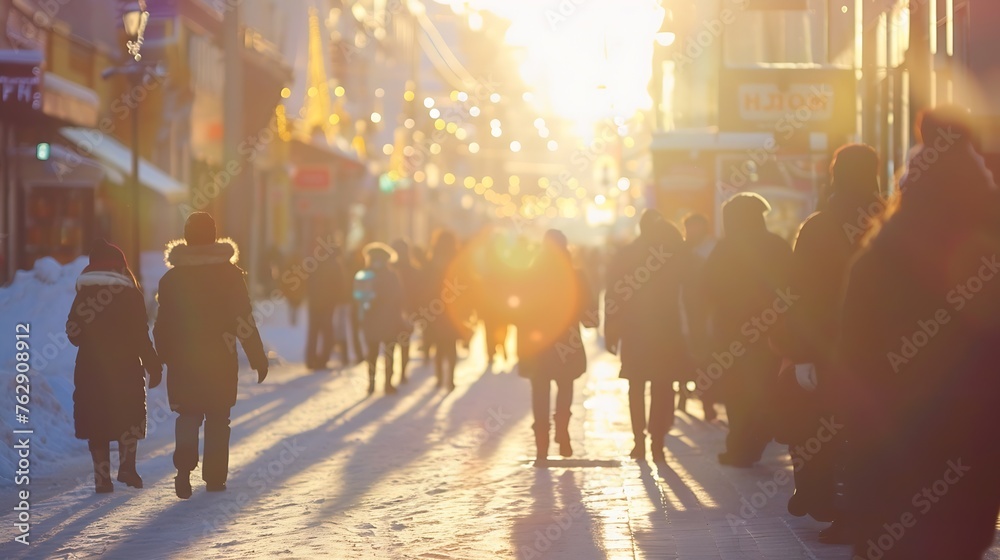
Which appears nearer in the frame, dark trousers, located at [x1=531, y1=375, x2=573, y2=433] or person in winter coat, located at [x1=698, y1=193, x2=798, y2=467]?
person in winter coat, located at [x1=698, y1=193, x2=798, y2=467]

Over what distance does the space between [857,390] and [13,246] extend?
22177 millimetres

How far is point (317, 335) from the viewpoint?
896 inches

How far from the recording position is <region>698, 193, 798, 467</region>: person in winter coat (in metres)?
11.0

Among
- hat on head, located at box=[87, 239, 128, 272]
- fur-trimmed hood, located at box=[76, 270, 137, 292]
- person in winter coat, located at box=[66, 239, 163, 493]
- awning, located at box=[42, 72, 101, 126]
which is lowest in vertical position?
person in winter coat, located at box=[66, 239, 163, 493]

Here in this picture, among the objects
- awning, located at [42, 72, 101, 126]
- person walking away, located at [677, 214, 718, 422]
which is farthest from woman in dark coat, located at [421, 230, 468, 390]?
awning, located at [42, 72, 101, 126]

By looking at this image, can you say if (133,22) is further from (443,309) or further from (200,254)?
(200,254)

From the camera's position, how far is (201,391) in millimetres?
10500

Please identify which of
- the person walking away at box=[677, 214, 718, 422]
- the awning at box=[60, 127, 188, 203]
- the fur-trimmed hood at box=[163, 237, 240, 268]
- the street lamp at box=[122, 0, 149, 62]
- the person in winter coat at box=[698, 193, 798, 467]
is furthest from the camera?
the awning at box=[60, 127, 188, 203]

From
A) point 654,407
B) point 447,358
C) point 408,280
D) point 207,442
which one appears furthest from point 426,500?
point 408,280

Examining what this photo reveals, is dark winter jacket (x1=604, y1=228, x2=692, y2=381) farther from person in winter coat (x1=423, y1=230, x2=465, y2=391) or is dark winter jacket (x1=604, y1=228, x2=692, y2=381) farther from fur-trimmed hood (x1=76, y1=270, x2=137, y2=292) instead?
person in winter coat (x1=423, y1=230, x2=465, y2=391)

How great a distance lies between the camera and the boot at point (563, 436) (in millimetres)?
12883

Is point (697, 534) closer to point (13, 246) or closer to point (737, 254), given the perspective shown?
point (737, 254)

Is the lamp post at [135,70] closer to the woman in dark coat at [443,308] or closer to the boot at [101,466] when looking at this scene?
the woman in dark coat at [443,308]

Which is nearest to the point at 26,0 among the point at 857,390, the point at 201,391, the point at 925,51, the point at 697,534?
the point at 925,51
